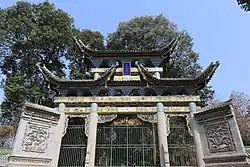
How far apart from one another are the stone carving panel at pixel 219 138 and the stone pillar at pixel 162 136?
1.91 meters

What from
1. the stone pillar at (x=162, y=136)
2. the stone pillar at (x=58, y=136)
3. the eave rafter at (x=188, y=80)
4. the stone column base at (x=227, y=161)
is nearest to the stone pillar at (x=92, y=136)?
the stone pillar at (x=58, y=136)

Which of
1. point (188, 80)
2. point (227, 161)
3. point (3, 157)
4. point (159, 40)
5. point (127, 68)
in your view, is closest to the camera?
point (227, 161)

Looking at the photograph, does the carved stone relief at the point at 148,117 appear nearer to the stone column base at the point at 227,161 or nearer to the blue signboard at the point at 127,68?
the stone column base at the point at 227,161

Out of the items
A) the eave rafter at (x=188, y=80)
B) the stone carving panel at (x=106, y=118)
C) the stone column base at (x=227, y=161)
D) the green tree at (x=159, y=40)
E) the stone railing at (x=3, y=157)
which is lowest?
the stone column base at (x=227, y=161)

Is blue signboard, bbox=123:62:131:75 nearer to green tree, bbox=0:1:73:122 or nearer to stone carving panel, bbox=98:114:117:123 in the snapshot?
stone carving panel, bbox=98:114:117:123

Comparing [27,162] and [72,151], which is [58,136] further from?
[27,162]

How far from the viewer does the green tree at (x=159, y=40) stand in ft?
67.8

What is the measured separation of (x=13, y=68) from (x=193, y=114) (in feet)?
54.6

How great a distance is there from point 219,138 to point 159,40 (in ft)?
46.1

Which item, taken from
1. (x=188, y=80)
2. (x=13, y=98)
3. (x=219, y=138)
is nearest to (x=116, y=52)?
(x=188, y=80)

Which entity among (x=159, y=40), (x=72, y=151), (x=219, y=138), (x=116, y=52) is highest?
(x=159, y=40)

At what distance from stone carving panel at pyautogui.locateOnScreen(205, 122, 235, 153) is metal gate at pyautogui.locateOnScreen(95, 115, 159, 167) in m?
2.59

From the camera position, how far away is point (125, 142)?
11.2m

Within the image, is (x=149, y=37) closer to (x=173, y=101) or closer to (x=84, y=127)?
(x=173, y=101)
